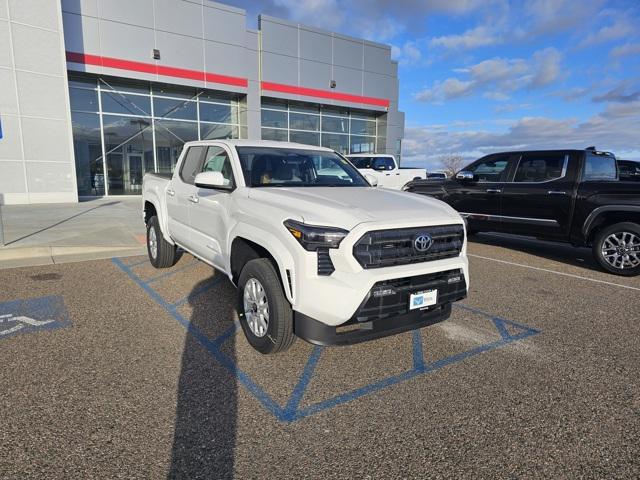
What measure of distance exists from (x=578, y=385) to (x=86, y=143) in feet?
66.9

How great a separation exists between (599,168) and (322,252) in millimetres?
6808

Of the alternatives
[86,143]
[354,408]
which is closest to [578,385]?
[354,408]

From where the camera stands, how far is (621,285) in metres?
6.14

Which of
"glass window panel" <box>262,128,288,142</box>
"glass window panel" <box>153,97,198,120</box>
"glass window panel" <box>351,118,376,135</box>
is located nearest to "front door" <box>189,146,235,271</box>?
"glass window panel" <box>153,97,198,120</box>

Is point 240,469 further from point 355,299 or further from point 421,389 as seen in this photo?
point 421,389

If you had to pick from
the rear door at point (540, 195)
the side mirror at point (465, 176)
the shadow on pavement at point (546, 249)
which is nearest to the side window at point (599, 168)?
the rear door at point (540, 195)

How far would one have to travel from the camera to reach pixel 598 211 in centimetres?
677

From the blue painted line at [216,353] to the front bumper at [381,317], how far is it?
0.51m

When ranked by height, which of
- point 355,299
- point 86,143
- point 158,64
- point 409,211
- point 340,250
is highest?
point 158,64

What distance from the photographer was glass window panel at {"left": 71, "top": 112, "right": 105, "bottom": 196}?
18344mm

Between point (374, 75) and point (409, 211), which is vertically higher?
point (374, 75)

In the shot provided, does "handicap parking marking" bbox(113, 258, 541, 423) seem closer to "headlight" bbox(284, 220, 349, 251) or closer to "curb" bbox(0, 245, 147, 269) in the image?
"headlight" bbox(284, 220, 349, 251)

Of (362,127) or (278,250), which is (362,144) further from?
(278,250)

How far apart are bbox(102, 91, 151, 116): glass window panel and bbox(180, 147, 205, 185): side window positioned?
16123 mm
